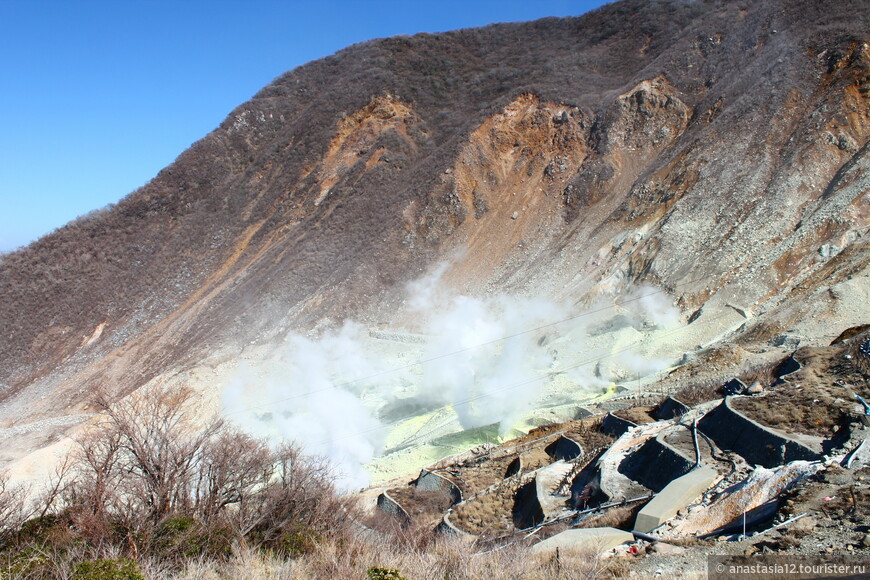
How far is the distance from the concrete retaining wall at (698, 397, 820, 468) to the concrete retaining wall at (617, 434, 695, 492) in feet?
3.21

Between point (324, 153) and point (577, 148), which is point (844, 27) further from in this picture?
point (324, 153)

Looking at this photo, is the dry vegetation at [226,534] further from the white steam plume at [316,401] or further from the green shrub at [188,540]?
the white steam plume at [316,401]

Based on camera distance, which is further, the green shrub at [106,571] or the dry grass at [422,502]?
the dry grass at [422,502]

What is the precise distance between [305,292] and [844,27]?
32228 mm

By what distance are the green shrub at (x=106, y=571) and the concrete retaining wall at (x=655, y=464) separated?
860 cm

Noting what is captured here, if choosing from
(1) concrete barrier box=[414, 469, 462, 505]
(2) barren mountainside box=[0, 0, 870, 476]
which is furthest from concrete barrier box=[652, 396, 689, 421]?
(2) barren mountainside box=[0, 0, 870, 476]

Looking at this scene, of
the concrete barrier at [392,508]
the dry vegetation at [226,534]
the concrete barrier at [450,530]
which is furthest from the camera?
the concrete barrier at [392,508]

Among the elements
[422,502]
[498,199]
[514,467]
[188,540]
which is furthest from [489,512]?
[498,199]

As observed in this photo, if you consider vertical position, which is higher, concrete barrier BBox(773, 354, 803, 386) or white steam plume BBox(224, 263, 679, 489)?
white steam plume BBox(224, 263, 679, 489)

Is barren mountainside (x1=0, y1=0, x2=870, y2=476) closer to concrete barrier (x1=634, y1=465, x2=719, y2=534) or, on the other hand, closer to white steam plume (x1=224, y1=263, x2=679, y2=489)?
white steam plume (x1=224, y1=263, x2=679, y2=489)

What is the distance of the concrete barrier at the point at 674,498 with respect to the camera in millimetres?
9414

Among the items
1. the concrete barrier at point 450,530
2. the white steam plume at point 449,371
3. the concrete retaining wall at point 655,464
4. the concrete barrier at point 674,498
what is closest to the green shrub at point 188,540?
the concrete barrier at point 450,530

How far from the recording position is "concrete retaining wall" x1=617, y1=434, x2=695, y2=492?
460 inches

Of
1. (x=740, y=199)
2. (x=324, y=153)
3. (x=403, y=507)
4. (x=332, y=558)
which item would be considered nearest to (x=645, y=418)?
(x=403, y=507)
